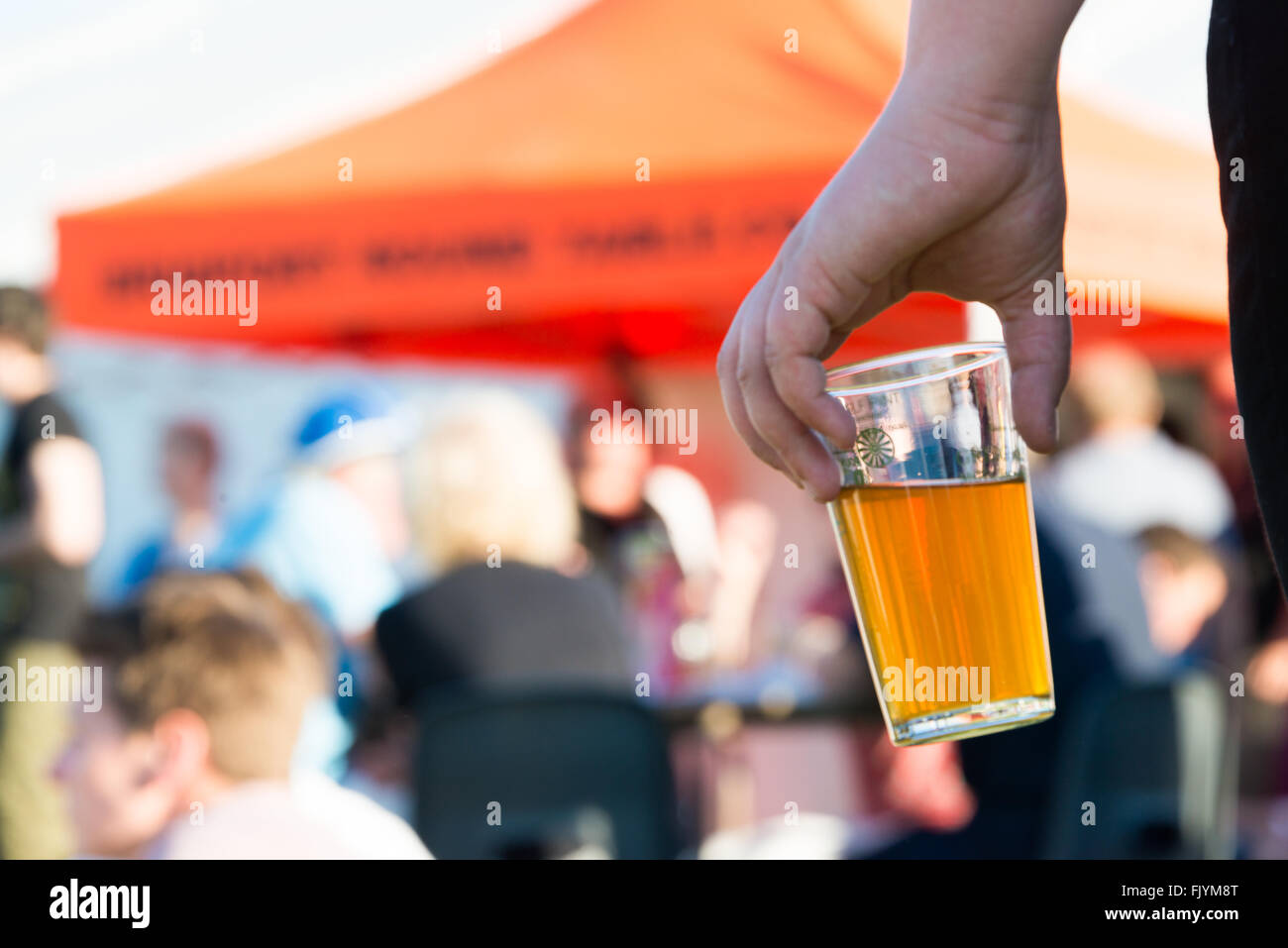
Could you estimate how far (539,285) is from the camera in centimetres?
318

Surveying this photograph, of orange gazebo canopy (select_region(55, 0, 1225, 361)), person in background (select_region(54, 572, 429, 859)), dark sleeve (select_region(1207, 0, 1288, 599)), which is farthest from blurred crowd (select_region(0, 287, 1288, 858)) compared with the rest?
dark sleeve (select_region(1207, 0, 1288, 599))

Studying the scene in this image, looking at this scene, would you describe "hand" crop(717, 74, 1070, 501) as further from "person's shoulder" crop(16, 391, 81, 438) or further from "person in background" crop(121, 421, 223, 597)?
"person in background" crop(121, 421, 223, 597)

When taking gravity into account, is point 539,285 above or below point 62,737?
above

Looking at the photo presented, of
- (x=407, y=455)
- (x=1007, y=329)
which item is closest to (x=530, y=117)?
(x=407, y=455)

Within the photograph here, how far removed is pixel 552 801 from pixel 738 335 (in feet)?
4.98

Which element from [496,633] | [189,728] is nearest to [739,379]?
[189,728]

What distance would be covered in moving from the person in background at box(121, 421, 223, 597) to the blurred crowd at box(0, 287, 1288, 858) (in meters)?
0.01

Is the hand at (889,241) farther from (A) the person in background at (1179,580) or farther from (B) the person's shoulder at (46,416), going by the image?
(B) the person's shoulder at (46,416)

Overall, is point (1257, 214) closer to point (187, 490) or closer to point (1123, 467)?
point (1123, 467)

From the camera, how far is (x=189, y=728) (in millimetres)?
1805

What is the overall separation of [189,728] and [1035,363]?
1.41 metres

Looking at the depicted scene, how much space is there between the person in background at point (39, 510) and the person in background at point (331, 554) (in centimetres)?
43

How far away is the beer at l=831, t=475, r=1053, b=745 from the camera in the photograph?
30.2 inches
